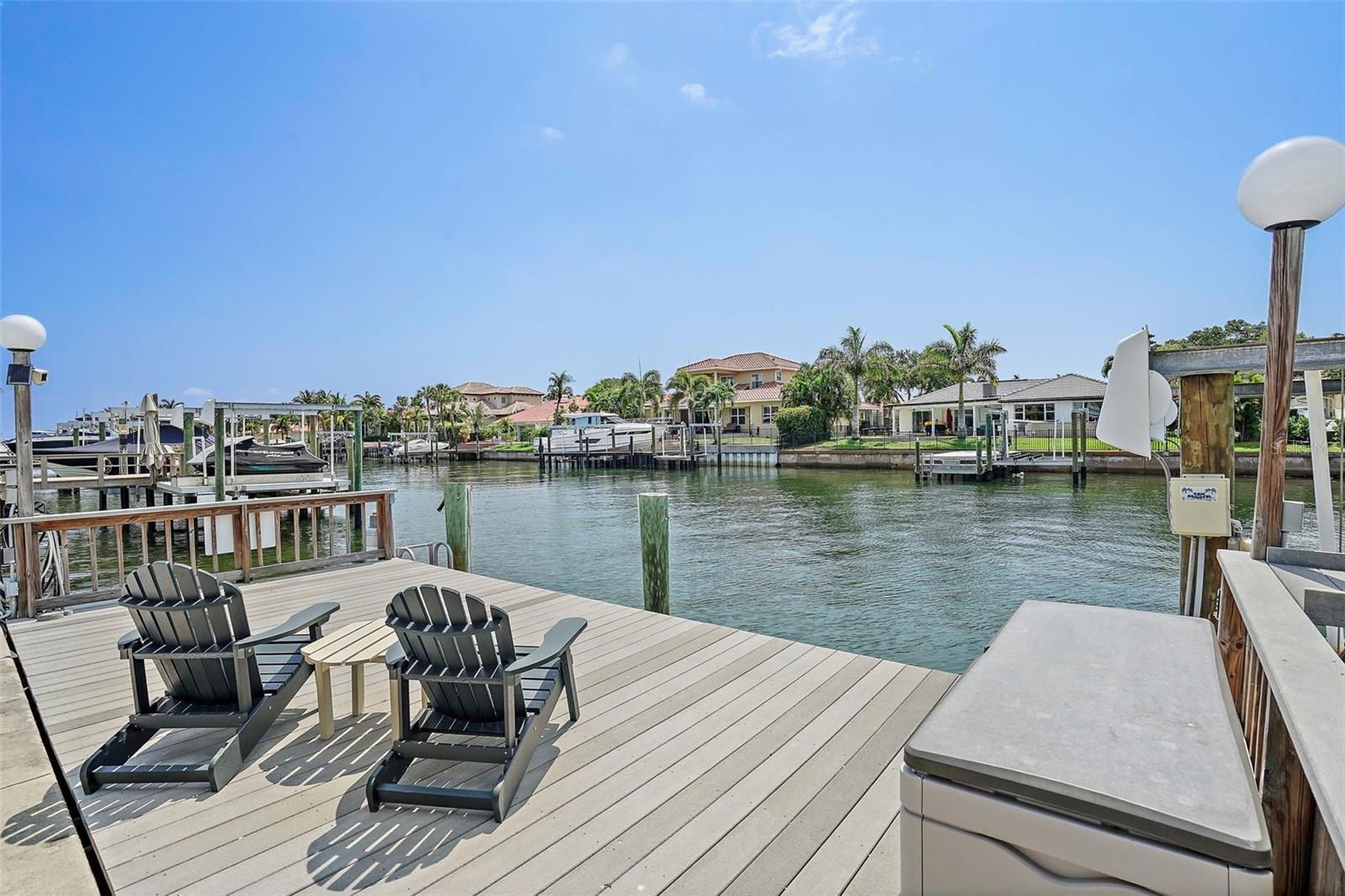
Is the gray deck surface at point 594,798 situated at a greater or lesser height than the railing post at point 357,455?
lesser

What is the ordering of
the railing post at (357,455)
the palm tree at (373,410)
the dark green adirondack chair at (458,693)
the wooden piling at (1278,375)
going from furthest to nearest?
the palm tree at (373,410) < the railing post at (357,455) < the wooden piling at (1278,375) < the dark green adirondack chair at (458,693)

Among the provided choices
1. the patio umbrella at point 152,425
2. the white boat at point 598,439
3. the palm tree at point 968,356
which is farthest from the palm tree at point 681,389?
the patio umbrella at point 152,425

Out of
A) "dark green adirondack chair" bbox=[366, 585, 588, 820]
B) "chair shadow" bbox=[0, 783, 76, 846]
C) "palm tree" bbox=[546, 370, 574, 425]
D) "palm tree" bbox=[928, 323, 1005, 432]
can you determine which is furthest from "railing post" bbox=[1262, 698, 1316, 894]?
"palm tree" bbox=[546, 370, 574, 425]

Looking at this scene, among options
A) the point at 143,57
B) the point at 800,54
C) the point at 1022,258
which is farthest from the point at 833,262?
the point at 143,57

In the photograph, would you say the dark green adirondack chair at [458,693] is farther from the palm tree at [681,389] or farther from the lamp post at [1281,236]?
the palm tree at [681,389]

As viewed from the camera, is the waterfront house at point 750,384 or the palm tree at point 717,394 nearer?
the palm tree at point 717,394

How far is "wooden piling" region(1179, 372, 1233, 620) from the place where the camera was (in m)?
3.73

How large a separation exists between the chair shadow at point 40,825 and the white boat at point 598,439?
140 feet

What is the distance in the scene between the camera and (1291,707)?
1.13m

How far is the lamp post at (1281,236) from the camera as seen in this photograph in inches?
99.3

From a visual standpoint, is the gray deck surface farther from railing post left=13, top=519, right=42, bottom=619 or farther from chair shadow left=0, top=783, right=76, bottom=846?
railing post left=13, top=519, right=42, bottom=619

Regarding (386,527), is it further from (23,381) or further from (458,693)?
(458,693)

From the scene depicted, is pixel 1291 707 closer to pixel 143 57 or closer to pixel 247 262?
pixel 143 57

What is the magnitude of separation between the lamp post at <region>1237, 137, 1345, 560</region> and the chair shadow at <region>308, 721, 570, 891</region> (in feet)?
11.1
